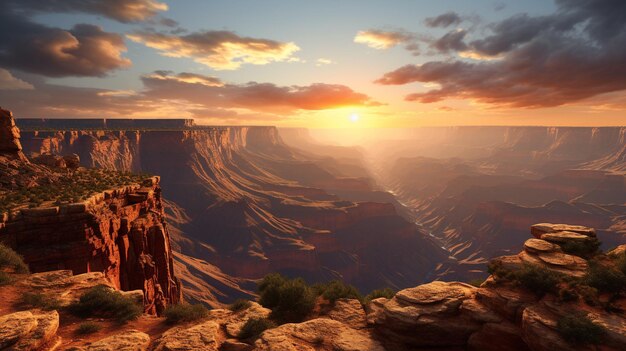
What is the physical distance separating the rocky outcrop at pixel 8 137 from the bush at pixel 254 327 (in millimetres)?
26674

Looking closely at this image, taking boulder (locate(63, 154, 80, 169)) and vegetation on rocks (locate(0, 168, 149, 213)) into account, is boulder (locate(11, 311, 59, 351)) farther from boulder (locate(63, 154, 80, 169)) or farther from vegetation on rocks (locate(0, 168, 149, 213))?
boulder (locate(63, 154, 80, 169))

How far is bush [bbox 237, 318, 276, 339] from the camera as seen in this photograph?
11.8 metres

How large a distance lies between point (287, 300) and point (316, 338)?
393cm

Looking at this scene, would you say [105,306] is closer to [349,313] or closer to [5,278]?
[5,278]

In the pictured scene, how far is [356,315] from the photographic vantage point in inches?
550

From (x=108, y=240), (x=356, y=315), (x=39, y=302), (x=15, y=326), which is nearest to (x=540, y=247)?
(x=356, y=315)

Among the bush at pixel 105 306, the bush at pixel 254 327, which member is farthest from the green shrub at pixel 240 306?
the bush at pixel 105 306

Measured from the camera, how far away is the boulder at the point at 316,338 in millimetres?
10523

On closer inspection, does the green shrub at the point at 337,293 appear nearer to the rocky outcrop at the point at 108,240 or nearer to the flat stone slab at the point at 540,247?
the flat stone slab at the point at 540,247

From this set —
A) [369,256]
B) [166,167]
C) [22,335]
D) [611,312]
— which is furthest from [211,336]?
[166,167]

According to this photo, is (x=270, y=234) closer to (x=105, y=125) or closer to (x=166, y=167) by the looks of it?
(x=166, y=167)

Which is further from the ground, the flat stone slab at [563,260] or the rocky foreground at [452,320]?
the flat stone slab at [563,260]

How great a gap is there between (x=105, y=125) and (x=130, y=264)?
140787 millimetres

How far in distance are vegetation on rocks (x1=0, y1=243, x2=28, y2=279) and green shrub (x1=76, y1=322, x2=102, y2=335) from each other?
21.7ft
